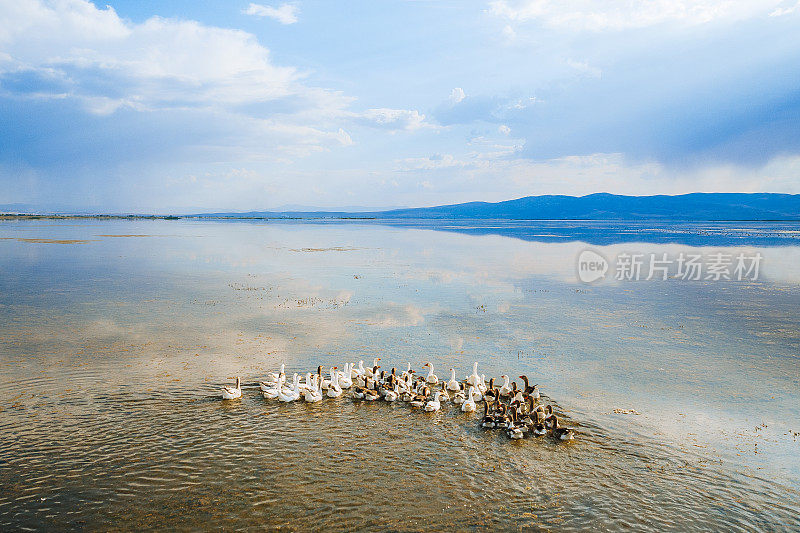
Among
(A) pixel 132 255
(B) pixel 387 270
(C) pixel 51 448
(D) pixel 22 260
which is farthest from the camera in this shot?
(A) pixel 132 255

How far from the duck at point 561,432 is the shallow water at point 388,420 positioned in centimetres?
27

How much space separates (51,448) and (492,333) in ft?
60.8

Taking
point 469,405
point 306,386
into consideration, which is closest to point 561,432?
point 469,405

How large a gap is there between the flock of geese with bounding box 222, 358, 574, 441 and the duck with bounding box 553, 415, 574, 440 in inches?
14.1

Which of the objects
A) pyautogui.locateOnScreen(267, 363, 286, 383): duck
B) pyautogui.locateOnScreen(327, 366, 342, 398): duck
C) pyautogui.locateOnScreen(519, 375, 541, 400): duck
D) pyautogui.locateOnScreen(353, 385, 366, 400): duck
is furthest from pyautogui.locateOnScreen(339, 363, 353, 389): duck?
pyautogui.locateOnScreen(519, 375, 541, 400): duck

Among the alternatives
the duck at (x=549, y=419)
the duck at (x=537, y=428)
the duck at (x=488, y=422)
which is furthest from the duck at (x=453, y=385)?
the duck at (x=549, y=419)

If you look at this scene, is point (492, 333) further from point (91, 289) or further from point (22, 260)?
point (22, 260)

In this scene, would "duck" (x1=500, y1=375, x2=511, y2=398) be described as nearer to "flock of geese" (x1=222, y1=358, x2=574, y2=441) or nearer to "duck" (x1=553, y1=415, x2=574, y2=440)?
"flock of geese" (x1=222, y1=358, x2=574, y2=441)

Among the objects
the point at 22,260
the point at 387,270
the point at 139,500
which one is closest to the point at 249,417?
the point at 139,500

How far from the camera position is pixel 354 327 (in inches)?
1024

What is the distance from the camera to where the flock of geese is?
1498 cm

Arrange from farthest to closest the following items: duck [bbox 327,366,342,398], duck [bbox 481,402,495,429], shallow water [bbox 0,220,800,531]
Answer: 1. duck [bbox 327,366,342,398]
2. duck [bbox 481,402,495,429]
3. shallow water [bbox 0,220,800,531]

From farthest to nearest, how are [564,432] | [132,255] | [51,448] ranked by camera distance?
[132,255] → [564,432] → [51,448]

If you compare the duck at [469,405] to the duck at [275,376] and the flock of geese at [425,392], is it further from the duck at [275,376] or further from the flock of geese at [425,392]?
the duck at [275,376]
